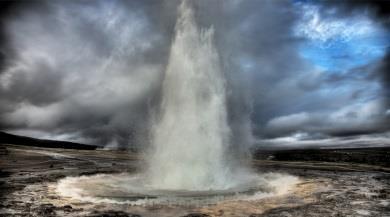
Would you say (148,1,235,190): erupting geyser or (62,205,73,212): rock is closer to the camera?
(62,205,73,212): rock

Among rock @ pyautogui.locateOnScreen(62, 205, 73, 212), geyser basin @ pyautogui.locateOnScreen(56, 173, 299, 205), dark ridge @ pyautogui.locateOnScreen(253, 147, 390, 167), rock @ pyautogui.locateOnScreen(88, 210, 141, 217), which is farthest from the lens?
dark ridge @ pyautogui.locateOnScreen(253, 147, 390, 167)

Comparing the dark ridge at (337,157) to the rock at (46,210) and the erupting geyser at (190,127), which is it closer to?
the erupting geyser at (190,127)

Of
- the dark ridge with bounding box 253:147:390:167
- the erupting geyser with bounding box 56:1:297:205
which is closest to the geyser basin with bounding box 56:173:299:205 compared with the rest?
the erupting geyser with bounding box 56:1:297:205

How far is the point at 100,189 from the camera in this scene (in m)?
18.5

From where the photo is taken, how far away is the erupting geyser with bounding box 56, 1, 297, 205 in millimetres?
18984

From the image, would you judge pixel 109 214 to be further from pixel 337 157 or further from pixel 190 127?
pixel 337 157

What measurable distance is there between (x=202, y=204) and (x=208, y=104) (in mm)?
9024

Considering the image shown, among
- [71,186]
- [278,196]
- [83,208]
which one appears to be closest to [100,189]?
[71,186]

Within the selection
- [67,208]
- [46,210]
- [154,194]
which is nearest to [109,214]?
[67,208]

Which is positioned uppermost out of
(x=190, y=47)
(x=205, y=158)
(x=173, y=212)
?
(x=190, y=47)

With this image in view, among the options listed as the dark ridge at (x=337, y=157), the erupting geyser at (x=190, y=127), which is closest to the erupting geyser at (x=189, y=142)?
the erupting geyser at (x=190, y=127)

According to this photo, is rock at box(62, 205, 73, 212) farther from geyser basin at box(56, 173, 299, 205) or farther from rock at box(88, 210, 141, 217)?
geyser basin at box(56, 173, 299, 205)

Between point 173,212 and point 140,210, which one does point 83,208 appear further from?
point 173,212

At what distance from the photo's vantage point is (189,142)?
831 inches
